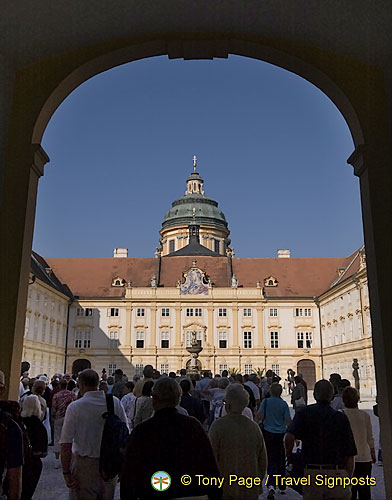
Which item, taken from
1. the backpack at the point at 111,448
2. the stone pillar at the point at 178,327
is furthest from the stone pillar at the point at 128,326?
the backpack at the point at 111,448

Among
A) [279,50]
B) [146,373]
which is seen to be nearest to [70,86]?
[279,50]

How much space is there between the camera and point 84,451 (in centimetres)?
438

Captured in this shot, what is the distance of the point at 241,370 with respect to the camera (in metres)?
47.7

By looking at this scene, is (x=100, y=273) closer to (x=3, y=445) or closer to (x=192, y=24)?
(x=192, y=24)

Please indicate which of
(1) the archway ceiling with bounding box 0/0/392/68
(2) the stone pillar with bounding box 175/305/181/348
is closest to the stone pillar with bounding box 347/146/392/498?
(1) the archway ceiling with bounding box 0/0/392/68

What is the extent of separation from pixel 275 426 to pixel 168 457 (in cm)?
472


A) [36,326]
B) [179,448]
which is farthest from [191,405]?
[36,326]

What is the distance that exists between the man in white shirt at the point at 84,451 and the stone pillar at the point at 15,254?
1862 mm

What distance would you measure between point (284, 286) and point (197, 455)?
49.6 m

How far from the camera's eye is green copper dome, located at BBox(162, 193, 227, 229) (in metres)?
68.2

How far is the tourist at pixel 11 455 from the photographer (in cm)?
375

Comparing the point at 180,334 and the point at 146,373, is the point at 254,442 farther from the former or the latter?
the point at 180,334

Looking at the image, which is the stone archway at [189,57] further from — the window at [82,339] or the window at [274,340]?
the window at [82,339]

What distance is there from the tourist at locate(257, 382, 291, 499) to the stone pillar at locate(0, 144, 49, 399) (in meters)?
3.56
